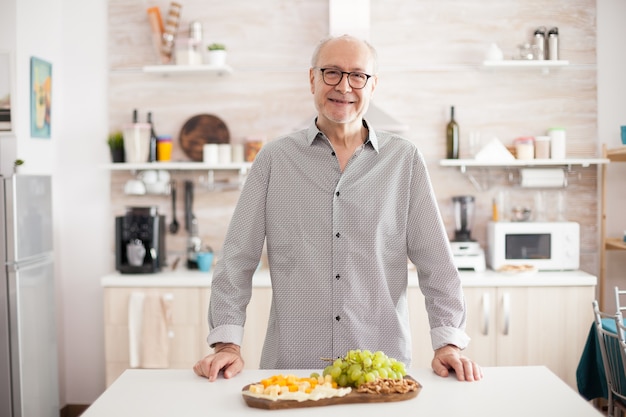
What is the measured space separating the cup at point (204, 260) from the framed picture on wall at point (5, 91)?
1241 mm

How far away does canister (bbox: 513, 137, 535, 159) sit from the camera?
433 cm

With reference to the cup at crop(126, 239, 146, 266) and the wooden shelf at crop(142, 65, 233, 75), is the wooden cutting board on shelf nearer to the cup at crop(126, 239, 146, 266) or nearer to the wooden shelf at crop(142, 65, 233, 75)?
the wooden shelf at crop(142, 65, 233, 75)

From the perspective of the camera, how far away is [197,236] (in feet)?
15.1

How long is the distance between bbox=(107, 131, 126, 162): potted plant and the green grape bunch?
3020 millimetres

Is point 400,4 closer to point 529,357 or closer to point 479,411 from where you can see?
point 529,357

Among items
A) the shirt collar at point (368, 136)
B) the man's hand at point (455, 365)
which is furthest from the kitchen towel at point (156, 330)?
the man's hand at point (455, 365)

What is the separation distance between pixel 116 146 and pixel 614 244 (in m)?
2.93

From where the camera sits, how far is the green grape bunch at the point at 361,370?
5.54 feet

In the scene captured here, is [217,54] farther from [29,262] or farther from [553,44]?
[553,44]

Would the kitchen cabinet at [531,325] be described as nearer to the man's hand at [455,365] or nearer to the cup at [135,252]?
the cup at [135,252]

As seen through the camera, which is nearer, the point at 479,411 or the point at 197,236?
the point at 479,411

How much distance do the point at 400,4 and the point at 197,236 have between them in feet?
6.16

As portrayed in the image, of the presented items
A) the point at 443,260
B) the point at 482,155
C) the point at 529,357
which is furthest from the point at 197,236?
the point at 443,260

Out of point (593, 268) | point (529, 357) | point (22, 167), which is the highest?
point (22, 167)
